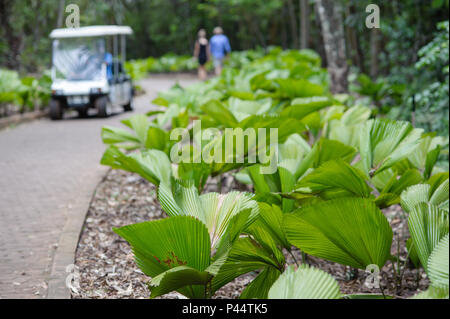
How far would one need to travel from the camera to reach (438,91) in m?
6.74

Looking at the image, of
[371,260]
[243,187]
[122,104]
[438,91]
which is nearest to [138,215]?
[243,187]

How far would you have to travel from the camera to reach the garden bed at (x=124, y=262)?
358cm

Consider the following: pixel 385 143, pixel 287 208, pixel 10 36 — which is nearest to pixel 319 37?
pixel 10 36

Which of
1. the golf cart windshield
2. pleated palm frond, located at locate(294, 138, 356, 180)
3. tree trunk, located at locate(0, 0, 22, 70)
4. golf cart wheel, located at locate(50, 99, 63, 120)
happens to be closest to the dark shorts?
tree trunk, located at locate(0, 0, 22, 70)

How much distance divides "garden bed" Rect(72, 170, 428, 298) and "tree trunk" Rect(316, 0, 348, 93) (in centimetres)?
342

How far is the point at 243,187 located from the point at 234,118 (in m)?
1.23

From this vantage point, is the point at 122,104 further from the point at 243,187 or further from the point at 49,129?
the point at 243,187

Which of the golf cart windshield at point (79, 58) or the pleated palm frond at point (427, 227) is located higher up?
the golf cart windshield at point (79, 58)

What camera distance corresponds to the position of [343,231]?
209 cm

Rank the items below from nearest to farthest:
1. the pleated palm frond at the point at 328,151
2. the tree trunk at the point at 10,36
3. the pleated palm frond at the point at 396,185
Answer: the pleated palm frond at the point at 396,185 < the pleated palm frond at the point at 328,151 < the tree trunk at the point at 10,36

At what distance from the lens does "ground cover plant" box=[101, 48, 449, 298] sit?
2.02 m

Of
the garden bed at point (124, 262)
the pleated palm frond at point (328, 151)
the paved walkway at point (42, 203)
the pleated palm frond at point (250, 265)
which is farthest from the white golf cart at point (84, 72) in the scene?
the pleated palm frond at point (250, 265)

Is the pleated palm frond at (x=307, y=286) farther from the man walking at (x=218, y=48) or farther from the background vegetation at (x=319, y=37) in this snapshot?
the man walking at (x=218, y=48)

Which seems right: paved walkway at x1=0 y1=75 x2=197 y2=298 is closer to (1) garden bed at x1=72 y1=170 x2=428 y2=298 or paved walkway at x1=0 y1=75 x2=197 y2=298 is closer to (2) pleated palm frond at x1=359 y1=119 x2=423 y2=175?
(1) garden bed at x1=72 y1=170 x2=428 y2=298
